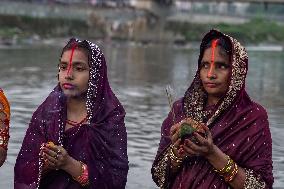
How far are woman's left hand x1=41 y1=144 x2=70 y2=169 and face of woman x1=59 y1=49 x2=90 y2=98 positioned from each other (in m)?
0.35

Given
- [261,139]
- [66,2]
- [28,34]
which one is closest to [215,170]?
[261,139]

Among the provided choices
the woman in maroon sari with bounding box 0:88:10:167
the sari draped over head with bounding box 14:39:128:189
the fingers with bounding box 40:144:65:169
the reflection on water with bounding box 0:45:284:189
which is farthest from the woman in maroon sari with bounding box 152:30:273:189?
the reflection on water with bounding box 0:45:284:189

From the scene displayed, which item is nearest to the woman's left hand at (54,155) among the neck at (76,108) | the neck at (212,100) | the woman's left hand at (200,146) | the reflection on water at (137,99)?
the neck at (76,108)

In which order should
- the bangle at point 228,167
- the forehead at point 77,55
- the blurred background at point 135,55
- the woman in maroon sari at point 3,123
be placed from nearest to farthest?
the bangle at point 228,167 < the woman in maroon sari at point 3,123 < the forehead at point 77,55 < the blurred background at point 135,55

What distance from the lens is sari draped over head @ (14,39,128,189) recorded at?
12.7 feet

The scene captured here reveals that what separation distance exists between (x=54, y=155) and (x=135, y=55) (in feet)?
109

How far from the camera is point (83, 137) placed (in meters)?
3.90

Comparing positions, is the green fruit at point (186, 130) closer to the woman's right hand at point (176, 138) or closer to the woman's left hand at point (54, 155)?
the woman's right hand at point (176, 138)

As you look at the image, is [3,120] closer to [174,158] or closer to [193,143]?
[174,158]

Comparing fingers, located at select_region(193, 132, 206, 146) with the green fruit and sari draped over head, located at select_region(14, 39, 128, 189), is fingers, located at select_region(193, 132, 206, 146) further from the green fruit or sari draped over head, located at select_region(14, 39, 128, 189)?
sari draped over head, located at select_region(14, 39, 128, 189)

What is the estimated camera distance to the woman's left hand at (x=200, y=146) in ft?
11.0

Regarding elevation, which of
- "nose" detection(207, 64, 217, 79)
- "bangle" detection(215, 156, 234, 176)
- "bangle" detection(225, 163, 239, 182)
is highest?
"nose" detection(207, 64, 217, 79)

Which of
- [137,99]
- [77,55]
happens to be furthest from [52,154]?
[137,99]

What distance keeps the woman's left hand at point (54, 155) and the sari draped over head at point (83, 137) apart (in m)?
0.17
